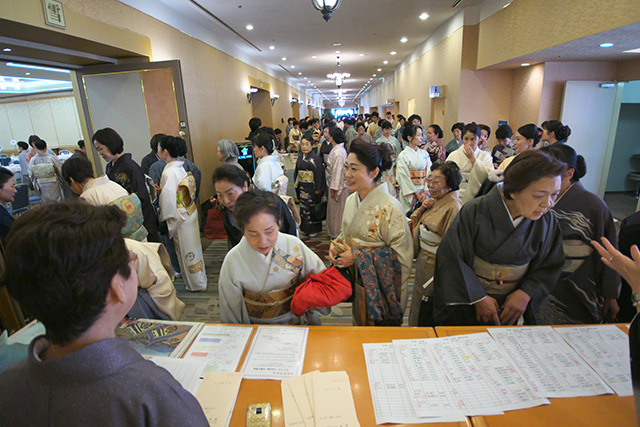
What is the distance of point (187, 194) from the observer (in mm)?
3369

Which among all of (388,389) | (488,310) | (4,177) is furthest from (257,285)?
(4,177)

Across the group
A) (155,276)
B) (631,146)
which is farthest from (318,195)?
(631,146)

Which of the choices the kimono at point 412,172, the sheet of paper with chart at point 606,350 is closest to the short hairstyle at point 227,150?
the kimono at point 412,172

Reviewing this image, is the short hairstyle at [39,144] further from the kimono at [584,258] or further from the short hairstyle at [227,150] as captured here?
the kimono at [584,258]

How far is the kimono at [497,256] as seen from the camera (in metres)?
1.64

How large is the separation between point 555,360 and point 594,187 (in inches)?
249

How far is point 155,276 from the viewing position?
175 centimetres

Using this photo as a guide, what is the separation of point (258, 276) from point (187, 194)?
2096 mm

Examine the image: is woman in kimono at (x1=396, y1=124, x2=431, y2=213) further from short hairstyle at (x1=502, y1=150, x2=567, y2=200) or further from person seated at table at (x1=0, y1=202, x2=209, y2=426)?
person seated at table at (x1=0, y1=202, x2=209, y2=426)

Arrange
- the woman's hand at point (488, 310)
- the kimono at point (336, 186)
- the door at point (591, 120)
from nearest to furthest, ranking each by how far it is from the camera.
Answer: the woman's hand at point (488, 310)
the kimono at point (336, 186)
the door at point (591, 120)

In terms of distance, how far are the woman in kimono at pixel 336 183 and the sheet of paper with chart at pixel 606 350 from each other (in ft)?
11.4

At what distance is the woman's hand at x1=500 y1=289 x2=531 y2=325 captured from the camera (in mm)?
1679

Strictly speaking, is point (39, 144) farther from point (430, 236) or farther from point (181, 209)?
point (430, 236)

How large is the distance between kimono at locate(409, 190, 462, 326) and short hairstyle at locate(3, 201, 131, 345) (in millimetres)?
1898
